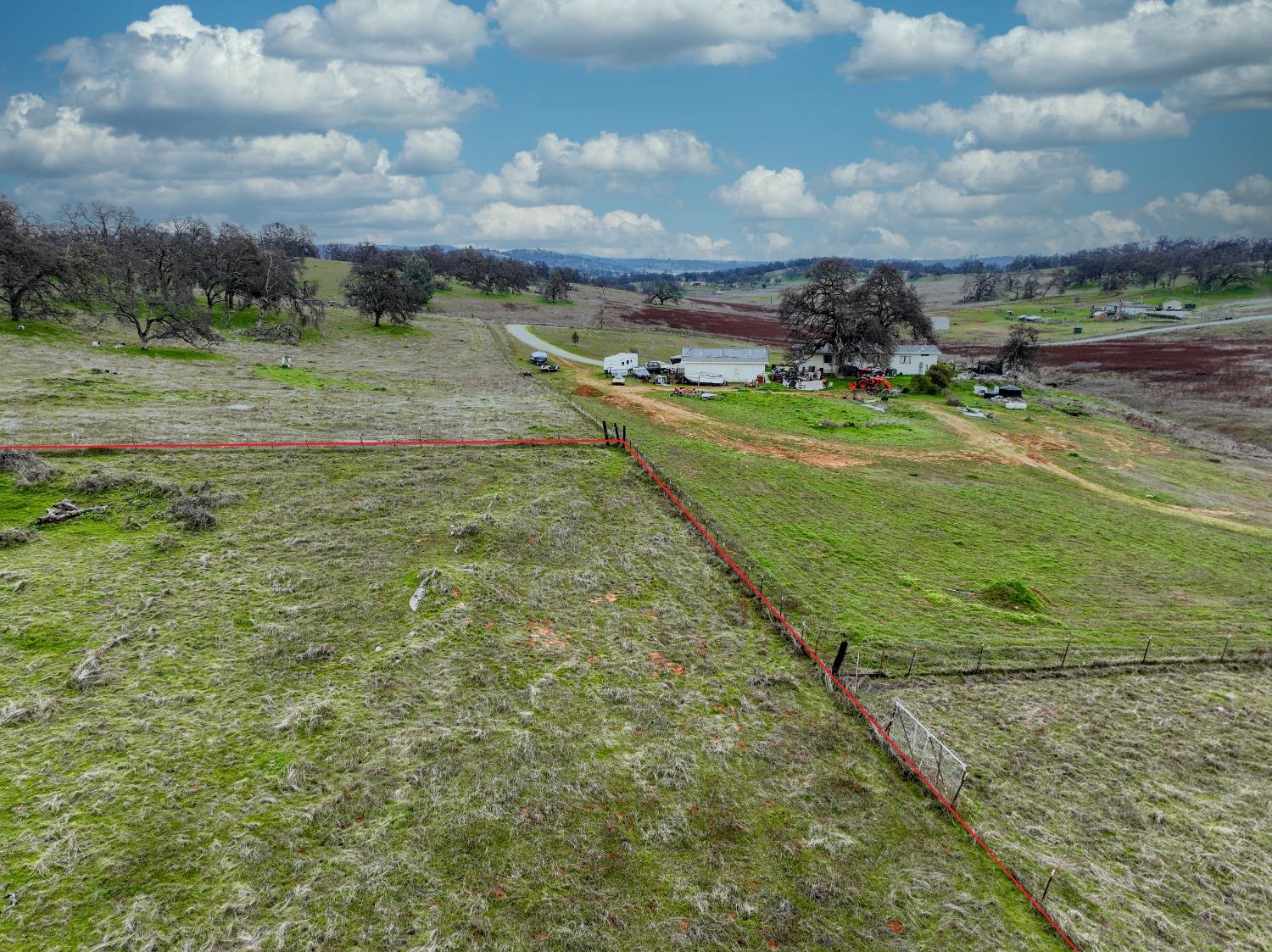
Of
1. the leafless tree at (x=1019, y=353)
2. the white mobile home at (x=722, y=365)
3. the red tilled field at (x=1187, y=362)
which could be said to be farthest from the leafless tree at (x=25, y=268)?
the red tilled field at (x=1187, y=362)

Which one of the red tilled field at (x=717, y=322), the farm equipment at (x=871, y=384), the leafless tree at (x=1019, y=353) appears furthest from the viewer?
the red tilled field at (x=717, y=322)

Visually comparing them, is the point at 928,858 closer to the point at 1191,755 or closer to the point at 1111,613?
the point at 1191,755

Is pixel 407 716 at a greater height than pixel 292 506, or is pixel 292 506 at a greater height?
pixel 292 506

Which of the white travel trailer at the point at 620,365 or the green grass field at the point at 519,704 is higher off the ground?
the white travel trailer at the point at 620,365

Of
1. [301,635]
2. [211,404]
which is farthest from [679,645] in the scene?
[211,404]

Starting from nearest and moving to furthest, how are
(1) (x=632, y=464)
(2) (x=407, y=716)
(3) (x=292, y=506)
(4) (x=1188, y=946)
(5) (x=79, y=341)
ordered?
(4) (x=1188, y=946)
(2) (x=407, y=716)
(3) (x=292, y=506)
(1) (x=632, y=464)
(5) (x=79, y=341)

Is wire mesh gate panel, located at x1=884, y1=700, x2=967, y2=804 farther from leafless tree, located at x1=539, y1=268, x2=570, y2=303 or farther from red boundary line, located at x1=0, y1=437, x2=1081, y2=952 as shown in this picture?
leafless tree, located at x1=539, y1=268, x2=570, y2=303

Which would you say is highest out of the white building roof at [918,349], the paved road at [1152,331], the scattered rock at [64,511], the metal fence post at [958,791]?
the paved road at [1152,331]

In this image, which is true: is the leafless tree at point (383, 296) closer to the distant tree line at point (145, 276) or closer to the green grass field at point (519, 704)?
the distant tree line at point (145, 276)

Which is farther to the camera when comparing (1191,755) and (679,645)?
(679,645)
